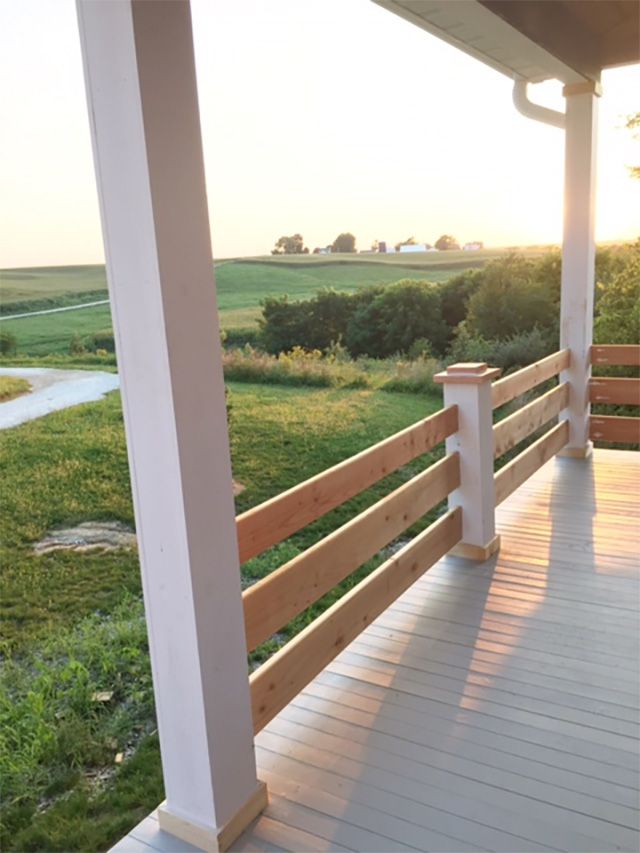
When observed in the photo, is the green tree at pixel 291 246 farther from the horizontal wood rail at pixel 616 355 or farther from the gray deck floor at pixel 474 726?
the gray deck floor at pixel 474 726

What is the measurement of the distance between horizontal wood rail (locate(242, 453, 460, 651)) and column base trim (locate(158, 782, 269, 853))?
36 cm

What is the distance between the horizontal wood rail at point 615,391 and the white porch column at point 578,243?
0.50ft

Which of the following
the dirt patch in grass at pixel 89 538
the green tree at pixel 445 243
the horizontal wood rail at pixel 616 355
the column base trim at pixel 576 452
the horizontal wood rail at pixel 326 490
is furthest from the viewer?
the green tree at pixel 445 243

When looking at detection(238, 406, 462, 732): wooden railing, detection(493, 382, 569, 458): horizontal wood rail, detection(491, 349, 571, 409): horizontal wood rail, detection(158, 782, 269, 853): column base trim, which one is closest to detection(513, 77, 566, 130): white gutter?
detection(491, 349, 571, 409): horizontal wood rail

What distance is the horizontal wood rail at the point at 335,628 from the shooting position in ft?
6.12

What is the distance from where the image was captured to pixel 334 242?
21.8ft

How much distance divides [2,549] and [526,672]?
9.80 feet

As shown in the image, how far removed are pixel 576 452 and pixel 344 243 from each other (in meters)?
3.19

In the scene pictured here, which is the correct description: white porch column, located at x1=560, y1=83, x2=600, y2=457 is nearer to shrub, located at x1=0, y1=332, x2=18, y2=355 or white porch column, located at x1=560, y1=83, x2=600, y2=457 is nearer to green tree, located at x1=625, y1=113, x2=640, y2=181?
green tree, located at x1=625, y1=113, x2=640, y2=181

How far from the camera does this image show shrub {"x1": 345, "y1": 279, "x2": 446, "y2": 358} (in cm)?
690

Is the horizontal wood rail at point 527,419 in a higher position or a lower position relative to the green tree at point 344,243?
lower

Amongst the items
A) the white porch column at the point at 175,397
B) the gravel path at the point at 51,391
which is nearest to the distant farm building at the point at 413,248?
the gravel path at the point at 51,391

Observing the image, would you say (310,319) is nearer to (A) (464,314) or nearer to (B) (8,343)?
(A) (464,314)

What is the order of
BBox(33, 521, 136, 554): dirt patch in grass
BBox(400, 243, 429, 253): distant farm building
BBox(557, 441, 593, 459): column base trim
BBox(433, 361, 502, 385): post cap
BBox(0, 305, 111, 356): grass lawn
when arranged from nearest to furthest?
BBox(433, 361, 502, 385): post cap, BBox(0, 305, 111, 356): grass lawn, BBox(33, 521, 136, 554): dirt patch in grass, BBox(557, 441, 593, 459): column base trim, BBox(400, 243, 429, 253): distant farm building
